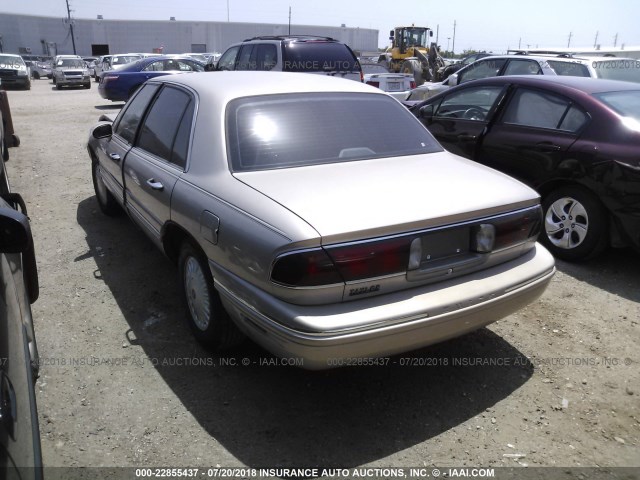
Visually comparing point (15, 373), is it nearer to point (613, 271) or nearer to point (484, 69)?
point (613, 271)

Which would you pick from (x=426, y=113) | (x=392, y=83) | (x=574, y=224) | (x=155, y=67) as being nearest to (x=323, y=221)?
(x=574, y=224)

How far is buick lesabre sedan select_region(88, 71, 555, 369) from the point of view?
2.40 m

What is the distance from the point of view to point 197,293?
10.7 ft

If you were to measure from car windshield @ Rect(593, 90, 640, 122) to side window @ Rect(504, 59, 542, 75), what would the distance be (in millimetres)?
4253

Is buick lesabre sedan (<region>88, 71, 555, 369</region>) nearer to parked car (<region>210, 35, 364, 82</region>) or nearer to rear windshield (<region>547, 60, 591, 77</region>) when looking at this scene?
rear windshield (<region>547, 60, 591, 77</region>)

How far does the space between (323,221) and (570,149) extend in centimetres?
311

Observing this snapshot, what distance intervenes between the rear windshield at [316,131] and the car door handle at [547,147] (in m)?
1.61

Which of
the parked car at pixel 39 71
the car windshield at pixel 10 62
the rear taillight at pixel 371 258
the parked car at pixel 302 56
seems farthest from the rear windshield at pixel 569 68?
the parked car at pixel 39 71

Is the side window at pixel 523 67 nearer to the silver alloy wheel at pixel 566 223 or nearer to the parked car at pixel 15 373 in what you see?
the silver alloy wheel at pixel 566 223

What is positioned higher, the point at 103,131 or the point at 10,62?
the point at 103,131

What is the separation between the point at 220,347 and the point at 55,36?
71.7 m

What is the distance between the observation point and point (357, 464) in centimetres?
247

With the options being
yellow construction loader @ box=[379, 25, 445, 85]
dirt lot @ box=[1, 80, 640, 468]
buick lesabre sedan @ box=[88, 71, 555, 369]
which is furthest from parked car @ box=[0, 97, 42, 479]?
yellow construction loader @ box=[379, 25, 445, 85]

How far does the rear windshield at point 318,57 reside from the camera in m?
10.3
